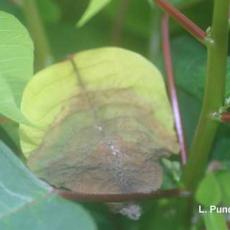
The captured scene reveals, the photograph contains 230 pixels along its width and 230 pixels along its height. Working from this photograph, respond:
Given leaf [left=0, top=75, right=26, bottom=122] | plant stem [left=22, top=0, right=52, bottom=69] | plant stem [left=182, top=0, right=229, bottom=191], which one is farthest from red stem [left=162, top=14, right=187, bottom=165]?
leaf [left=0, top=75, right=26, bottom=122]

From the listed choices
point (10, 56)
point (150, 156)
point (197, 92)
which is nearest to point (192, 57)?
point (197, 92)

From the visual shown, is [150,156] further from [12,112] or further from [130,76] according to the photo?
[12,112]

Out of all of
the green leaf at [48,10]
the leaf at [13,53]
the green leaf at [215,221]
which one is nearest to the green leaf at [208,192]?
the green leaf at [215,221]

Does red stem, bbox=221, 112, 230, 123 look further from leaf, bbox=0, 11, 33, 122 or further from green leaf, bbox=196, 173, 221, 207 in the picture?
leaf, bbox=0, 11, 33, 122

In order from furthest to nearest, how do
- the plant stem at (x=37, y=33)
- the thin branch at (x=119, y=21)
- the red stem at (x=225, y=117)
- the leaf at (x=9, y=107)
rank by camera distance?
1. the thin branch at (x=119, y=21)
2. the plant stem at (x=37, y=33)
3. the red stem at (x=225, y=117)
4. the leaf at (x=9, y=107)

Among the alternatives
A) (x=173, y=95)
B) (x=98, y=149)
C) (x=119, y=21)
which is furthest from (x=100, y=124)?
(x=119, y=21)

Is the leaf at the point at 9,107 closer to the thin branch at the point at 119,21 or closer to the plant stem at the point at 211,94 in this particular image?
the plant stem at the point at 211,94
